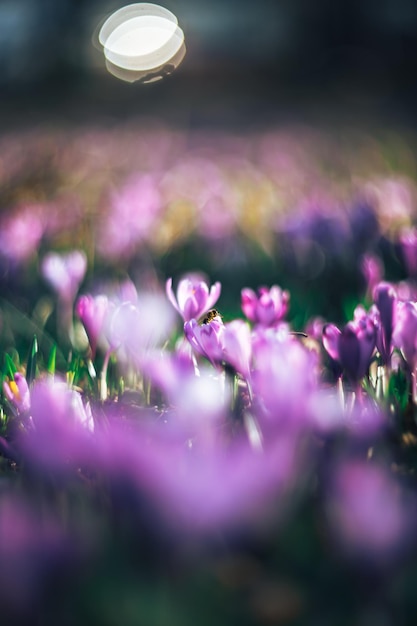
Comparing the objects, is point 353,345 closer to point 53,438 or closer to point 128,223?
point 53,438

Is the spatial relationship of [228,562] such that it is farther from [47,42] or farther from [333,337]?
[47,42]

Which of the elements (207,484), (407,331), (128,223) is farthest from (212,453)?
(128,223)

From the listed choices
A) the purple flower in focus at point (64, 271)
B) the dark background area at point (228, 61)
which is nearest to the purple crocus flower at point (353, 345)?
the purple flower in focus at point (64, 271)

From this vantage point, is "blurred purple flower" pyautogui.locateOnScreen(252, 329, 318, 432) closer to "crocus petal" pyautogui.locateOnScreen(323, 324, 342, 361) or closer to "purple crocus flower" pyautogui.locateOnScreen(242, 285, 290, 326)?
"crocus petal" pyautogui.locateOnScreen(323, 324, 342, 361)

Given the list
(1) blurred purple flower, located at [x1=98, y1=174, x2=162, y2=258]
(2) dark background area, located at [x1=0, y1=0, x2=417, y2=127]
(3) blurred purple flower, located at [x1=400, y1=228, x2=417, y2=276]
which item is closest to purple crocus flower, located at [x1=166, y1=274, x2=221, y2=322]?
(3) blurred purple flower, located at [x1=400, y1=228, x2=417, y2=276]

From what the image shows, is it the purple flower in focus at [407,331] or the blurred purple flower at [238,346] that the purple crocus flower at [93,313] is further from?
the purple flower in focus at [407,331]

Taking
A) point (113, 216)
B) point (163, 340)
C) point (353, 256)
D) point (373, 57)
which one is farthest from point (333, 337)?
point (373, 57)
